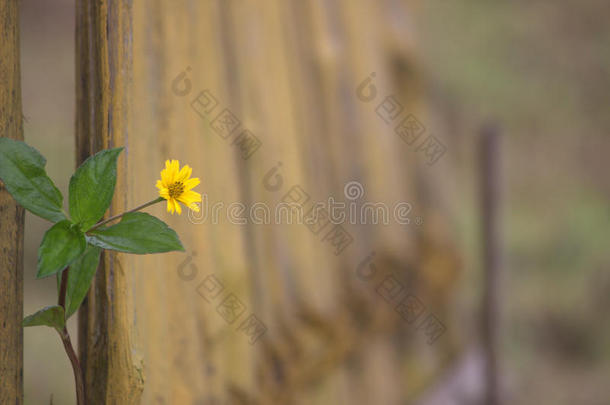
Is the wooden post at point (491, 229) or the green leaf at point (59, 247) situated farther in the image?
the wooden post at point (491, 229)

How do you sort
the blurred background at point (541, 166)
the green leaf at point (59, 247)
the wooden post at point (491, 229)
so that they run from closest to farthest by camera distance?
the green leaf at point (59, 247) < the wooden post at point (491, 229) < the blurred background at point (541, 166)

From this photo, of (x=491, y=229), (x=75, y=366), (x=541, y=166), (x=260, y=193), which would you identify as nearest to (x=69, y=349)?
(x=75, y=366)

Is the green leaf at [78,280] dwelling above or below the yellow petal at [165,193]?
below

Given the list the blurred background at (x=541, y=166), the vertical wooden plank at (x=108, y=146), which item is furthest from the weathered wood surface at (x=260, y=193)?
the blurred background at (x=541, y=166)

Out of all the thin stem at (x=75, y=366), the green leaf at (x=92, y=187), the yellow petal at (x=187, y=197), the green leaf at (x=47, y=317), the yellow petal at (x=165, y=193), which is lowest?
the thin stem at (x=75, y=366)

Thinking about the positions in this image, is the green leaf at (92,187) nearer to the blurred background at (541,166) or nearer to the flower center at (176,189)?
the flower center at (176,189)

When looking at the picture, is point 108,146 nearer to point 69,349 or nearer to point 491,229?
point 69,349
